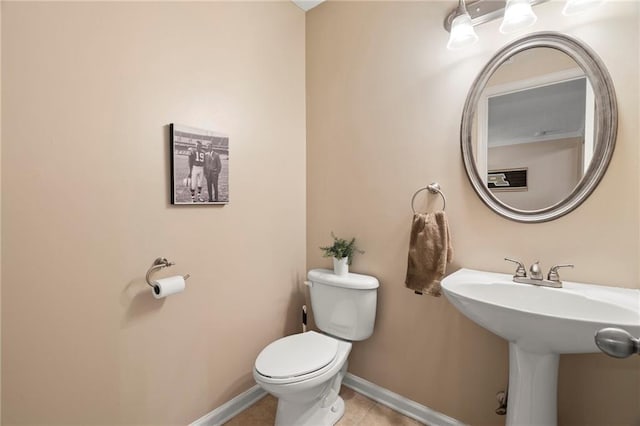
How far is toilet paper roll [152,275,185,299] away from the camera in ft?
4.09

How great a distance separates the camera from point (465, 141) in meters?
1.41

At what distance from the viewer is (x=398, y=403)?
1.67 meters

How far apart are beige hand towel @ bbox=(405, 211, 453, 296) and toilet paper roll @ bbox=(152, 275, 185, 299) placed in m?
1.11

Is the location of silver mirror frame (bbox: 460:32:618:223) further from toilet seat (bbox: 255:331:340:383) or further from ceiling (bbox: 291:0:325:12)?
ceiling (bbox: 291:0:325:12)

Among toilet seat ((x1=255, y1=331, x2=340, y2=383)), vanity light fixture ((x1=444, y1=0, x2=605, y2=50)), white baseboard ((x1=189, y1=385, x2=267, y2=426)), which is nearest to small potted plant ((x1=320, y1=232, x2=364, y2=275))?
toilet seat ((x1=255, y1=331, x2=340, y2=383))

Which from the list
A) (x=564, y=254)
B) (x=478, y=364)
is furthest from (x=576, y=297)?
(x=478, y=364)

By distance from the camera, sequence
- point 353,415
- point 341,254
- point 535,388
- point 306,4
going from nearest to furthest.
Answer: point 535,388, point 353,415, point 341,254, point 306,4

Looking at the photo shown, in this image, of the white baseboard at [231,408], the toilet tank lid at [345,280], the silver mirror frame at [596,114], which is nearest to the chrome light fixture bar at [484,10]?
the silver mirror frame at [596,114]

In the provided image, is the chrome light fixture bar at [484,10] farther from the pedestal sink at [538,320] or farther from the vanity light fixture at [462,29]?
the pedestal sink at [538,320]

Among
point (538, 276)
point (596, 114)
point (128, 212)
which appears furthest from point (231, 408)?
point (596, 114)

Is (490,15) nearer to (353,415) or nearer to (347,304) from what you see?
(347,304)

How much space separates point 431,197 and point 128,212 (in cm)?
145

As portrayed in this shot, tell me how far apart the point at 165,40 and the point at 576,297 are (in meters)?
2.02

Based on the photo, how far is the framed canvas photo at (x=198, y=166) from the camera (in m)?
1.36
